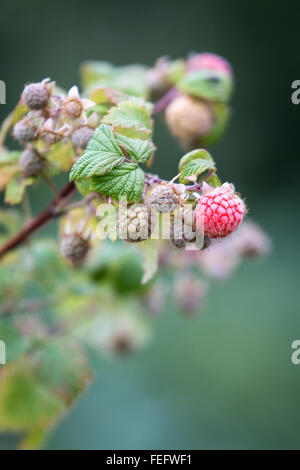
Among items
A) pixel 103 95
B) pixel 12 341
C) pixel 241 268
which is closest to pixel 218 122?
pixel 103 95

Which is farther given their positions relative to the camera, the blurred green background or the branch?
the blurred green background

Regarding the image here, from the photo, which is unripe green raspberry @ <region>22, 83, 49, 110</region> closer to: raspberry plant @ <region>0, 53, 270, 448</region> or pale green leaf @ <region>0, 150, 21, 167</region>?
raspberry plant @ <region>0, 53, 270, 448</region>

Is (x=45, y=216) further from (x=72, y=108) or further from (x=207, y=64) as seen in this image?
(x=207, y=64)

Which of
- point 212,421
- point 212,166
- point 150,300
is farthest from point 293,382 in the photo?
point 212,166

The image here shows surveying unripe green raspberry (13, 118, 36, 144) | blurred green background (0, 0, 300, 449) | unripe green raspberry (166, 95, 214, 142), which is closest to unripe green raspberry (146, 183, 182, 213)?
unripe green raspberry (13, 118, 36, 144)

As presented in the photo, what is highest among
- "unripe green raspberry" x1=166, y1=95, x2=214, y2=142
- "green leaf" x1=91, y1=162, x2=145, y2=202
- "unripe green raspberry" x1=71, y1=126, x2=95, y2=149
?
"unripe green raspberry" x1=166, y1=95, x2=214, y2=142

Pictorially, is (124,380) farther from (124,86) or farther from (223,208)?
(223,208)

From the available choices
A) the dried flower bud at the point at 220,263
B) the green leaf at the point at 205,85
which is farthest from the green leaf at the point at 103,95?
the dried flower bud at the point at 220,263

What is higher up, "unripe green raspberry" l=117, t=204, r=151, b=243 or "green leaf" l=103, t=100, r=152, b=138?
"green leaf" l=103, t=100, r=152, b=138
